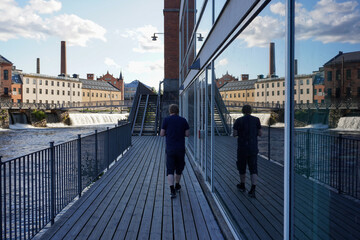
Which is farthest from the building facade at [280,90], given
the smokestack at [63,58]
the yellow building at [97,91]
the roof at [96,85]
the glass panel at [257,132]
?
the roof at [96,85]

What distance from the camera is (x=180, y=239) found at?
3.86m

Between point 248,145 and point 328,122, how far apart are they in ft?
5.56

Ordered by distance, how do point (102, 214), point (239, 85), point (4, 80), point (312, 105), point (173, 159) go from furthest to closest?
point (4, 80), point (173, 159), point (102, 214), point (239, 85), point (312, 105)

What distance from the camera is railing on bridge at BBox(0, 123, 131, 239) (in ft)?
10.3

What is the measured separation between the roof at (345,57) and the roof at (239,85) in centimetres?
136

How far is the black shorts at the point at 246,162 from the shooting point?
292 cm

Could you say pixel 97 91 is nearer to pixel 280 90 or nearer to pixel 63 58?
pixel 63 58

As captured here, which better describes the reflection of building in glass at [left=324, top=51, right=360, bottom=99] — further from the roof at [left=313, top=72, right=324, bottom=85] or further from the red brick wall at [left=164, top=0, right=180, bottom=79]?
the red brick wall at [left=164, top=0, right=180, bottom=79]

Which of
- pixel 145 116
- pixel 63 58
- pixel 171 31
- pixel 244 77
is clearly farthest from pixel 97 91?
pixel 244 77

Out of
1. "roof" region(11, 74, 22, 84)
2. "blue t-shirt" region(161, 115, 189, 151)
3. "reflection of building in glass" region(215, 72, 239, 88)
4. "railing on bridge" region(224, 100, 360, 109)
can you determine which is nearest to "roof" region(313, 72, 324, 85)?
"railing on bridge" region(224, 100, 360, 109)

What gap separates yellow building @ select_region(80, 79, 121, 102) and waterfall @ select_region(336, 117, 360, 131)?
105 m

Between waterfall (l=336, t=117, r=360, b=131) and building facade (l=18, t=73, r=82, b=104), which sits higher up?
building facade (l=18, t=73, r=82, b=104)

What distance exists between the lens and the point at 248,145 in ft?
10.5

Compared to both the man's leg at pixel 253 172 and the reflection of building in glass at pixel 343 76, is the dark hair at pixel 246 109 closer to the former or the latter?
the man's leg at pixel 253 172
